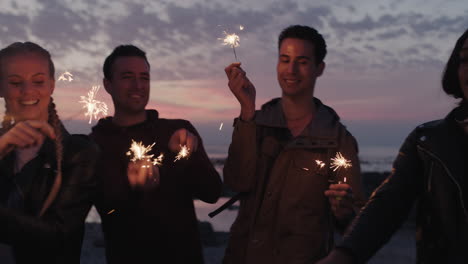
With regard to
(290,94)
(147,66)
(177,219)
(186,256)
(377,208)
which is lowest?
(186,256)

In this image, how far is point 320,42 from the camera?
16.3ft

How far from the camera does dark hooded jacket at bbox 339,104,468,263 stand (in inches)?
109

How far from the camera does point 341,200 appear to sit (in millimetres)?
3994

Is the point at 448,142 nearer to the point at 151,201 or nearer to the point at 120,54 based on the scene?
the point at 151,201

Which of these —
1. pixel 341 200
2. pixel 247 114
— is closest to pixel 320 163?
pixel 341 200

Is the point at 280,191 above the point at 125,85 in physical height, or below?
below

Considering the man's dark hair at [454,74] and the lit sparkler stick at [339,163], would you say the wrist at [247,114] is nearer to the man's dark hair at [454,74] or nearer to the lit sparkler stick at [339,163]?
the lit sparkler stick at [339,163]

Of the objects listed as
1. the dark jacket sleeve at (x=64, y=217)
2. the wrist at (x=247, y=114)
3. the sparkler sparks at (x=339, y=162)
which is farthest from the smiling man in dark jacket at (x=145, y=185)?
the sparkler sparks at (x=339, y=162)

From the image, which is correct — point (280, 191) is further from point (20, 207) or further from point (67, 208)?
point (20, 207)

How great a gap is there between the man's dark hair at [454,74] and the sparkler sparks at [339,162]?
1.36 metres

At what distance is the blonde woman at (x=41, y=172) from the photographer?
3422 millimetres

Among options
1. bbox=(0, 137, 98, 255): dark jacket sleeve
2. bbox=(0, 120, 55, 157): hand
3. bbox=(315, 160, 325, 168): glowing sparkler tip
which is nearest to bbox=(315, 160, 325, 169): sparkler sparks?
bbox=(315, 160, 325, 168): glowing sparkler tip

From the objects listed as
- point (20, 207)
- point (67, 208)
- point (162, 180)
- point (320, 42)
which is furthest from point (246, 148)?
point (20, 207)

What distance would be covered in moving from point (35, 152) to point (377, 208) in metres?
2.54
